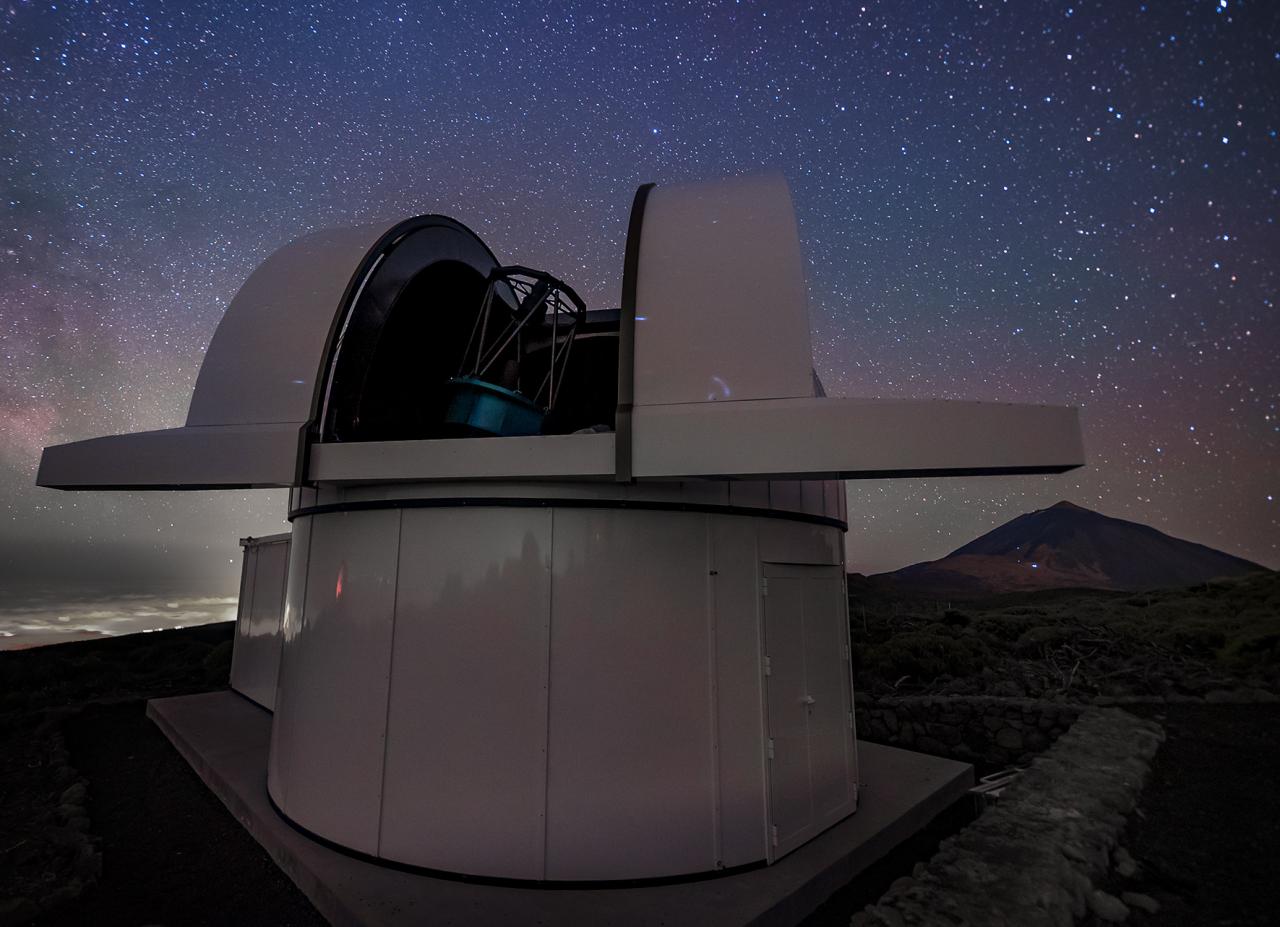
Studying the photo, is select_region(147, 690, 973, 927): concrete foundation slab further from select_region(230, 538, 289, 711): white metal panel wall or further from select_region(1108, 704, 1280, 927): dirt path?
select_region(230, 538, 289, 711): white metal panel wall

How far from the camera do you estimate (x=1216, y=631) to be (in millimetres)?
14695

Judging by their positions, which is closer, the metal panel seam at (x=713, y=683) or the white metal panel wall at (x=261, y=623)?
the metal panel seam at (x=713, y=683)

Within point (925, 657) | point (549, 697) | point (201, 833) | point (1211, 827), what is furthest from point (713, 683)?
point (925, 657)

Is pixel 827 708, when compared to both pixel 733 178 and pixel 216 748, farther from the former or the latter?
pixel 216 748

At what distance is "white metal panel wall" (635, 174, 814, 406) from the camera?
3.76 metres

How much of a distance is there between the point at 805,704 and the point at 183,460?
5.22 m

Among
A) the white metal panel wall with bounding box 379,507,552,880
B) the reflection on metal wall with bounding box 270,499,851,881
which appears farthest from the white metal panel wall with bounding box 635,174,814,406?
the white metal panel wall with bounding box 379,507,552,880

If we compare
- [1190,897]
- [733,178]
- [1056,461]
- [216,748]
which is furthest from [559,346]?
[1190,897]

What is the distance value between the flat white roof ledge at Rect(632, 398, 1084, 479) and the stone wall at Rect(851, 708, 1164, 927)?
2527 millimetres

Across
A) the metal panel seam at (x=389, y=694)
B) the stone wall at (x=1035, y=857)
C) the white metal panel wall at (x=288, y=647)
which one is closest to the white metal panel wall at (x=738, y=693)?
the stone wall at (x=1035, y=857)

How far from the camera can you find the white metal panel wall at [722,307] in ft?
12.3

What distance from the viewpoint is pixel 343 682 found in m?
4.46

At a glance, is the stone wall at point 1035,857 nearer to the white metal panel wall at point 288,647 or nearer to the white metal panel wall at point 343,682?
the white metal panel wall at point 343,682

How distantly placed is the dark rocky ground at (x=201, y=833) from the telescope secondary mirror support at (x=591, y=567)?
634mm
